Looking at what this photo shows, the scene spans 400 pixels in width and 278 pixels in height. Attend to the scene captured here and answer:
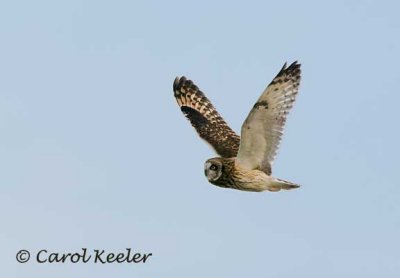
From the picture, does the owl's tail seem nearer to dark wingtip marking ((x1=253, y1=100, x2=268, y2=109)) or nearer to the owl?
the owl

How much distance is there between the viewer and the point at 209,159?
12.1 metres

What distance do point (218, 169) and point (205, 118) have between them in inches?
81.7

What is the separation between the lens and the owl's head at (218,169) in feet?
39.2

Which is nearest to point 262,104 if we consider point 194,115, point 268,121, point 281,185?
point 268,121

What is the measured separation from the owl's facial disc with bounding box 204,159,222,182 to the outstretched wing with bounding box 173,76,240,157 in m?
0.60

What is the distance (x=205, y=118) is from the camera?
1393cm

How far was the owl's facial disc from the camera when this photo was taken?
11977mm

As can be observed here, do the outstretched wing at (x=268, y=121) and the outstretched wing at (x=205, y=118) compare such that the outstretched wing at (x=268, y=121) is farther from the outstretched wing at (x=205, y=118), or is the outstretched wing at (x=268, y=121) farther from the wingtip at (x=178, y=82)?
the wingtip at (x=178, y=82)

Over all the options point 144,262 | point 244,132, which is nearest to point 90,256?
point 144,262

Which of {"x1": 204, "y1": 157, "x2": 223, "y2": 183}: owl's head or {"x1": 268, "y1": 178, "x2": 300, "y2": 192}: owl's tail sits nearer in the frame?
{"x1": 268, "y1": 178, "x2": 300, "y2": 192}: owl's tail

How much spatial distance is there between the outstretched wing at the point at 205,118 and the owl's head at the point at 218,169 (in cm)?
58

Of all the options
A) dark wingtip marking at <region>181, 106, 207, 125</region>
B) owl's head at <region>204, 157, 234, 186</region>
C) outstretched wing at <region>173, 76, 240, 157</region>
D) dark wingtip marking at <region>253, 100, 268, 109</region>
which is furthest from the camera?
dark wingtip marking at <region>181, 106, 207, 125</region>

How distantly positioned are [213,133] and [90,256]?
243 centimetres

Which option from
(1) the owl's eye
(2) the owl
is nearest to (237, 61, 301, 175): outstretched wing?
(2) the owl
